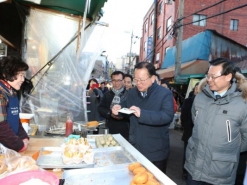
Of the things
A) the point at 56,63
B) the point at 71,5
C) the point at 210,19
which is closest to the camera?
the point at 71,5

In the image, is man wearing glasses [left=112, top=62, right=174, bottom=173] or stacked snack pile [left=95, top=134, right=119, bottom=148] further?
man wearing glasses [left=112, top=62, right=174, bottom=173]

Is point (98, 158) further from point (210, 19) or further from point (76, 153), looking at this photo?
point (210, 19)

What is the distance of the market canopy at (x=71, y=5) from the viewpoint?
4039 mm

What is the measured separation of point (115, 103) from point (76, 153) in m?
1.95

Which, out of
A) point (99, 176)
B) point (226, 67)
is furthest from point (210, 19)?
point (99, 176)

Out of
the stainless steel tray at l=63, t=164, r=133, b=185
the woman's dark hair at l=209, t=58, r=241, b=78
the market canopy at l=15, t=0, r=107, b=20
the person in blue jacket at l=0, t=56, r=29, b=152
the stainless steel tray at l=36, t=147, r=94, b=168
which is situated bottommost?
the stainless steel tray at l=63, t=164, r=133, b=185

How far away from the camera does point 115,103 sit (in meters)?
3.73

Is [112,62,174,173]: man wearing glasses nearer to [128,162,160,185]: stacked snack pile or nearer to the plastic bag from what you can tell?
[128,162,160,185]: stacked snack pile

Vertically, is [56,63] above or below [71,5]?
below

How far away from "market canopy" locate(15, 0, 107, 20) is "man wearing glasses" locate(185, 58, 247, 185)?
2.72 m

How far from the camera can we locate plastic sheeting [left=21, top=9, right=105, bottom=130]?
4.32m

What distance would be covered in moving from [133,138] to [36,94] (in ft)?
8.32

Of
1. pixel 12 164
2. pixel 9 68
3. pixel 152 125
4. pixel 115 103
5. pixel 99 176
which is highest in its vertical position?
pixel 9 68

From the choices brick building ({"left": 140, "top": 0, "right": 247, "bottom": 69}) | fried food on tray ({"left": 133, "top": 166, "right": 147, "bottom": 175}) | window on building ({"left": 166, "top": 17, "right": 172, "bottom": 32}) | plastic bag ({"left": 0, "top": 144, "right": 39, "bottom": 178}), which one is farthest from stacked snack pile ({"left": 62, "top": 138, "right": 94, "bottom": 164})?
window on building ({"left": 166, "top": 17, "right": 172, "bottom": 32})
